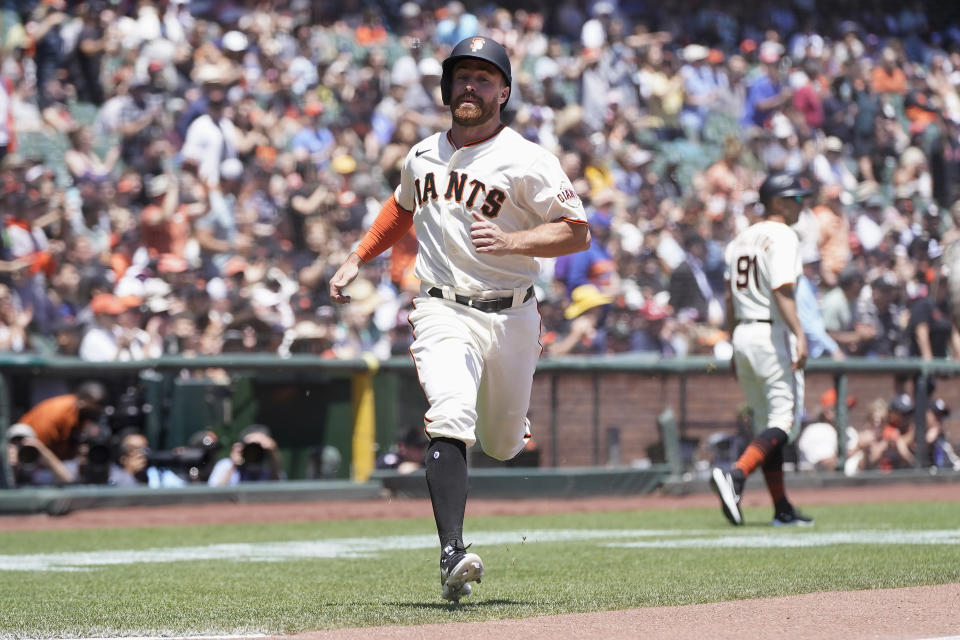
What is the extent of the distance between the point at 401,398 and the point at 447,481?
24.2 ft

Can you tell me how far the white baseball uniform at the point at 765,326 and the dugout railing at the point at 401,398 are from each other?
337 cm

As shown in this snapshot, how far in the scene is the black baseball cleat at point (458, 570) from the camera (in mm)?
4922

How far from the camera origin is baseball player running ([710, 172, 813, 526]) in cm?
920

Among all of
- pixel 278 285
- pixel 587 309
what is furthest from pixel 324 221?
pixel 587 309

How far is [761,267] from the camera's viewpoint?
922cm

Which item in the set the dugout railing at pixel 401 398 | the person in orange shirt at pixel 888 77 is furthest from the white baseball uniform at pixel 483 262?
the person in orange shirt at pixel 888 77

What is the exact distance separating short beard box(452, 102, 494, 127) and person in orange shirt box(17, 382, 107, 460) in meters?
6.45

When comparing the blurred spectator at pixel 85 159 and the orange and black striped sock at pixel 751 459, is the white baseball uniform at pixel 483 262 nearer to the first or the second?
the orange and black striped sock at pixel 751 459

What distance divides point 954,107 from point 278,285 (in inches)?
524

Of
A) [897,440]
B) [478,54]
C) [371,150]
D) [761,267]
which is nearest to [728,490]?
[761,267]

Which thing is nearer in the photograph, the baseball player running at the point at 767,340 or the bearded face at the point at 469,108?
the bearded face at the point at 469,108

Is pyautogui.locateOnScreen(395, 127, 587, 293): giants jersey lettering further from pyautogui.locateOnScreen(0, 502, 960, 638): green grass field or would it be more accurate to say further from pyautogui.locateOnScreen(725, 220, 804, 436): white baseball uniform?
pyautogui.locateOnScreen(725, 220, 804, 436): white baseball uniform

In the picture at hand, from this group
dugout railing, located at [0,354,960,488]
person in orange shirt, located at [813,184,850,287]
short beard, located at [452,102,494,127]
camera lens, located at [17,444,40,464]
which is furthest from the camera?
person in orange shirt, located at [813,184,850,287]

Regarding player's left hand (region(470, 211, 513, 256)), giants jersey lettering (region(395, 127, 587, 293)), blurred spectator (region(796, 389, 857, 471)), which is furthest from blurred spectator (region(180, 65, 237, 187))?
player's left hand (region(470, 211, 513, 256))
